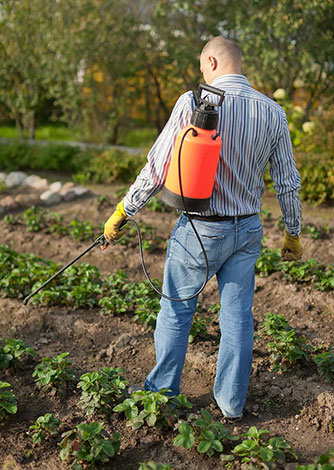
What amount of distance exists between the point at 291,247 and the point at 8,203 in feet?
14.1

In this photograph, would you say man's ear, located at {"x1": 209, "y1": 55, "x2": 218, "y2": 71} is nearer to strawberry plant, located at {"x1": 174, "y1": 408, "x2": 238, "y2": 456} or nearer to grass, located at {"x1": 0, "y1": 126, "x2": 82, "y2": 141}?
strawberry plant, located at {"x1": 174, "y1": 408, "x2": 238, "y2": 456}

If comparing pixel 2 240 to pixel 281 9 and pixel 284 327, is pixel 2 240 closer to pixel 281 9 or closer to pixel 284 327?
pixel 284 327

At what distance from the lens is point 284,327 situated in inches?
137

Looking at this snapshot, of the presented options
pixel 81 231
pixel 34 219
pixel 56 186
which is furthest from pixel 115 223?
pixel 56 186

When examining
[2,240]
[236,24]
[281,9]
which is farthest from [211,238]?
[236,24]

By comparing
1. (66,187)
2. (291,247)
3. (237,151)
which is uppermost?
(237,151)

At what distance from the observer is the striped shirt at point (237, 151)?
8.21ft

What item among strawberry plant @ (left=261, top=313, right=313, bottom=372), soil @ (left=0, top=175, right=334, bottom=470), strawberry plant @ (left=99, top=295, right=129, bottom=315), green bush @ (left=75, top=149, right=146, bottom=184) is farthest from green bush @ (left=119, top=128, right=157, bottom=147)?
strawberry plant @ (left=261, top=313, right=313, bottom=372)

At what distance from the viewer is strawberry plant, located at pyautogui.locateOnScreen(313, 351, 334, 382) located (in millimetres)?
3127

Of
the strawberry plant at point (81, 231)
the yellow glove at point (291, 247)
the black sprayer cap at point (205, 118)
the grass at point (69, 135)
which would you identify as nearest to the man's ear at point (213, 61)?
the black sprayer cap at point (205, 118)

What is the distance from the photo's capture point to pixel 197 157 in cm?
235

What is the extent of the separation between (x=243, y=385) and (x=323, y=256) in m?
2.47

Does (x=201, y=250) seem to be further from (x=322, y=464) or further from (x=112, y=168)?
(x=112, y=168)

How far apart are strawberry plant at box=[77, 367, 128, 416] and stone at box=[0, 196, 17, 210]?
4.03m
